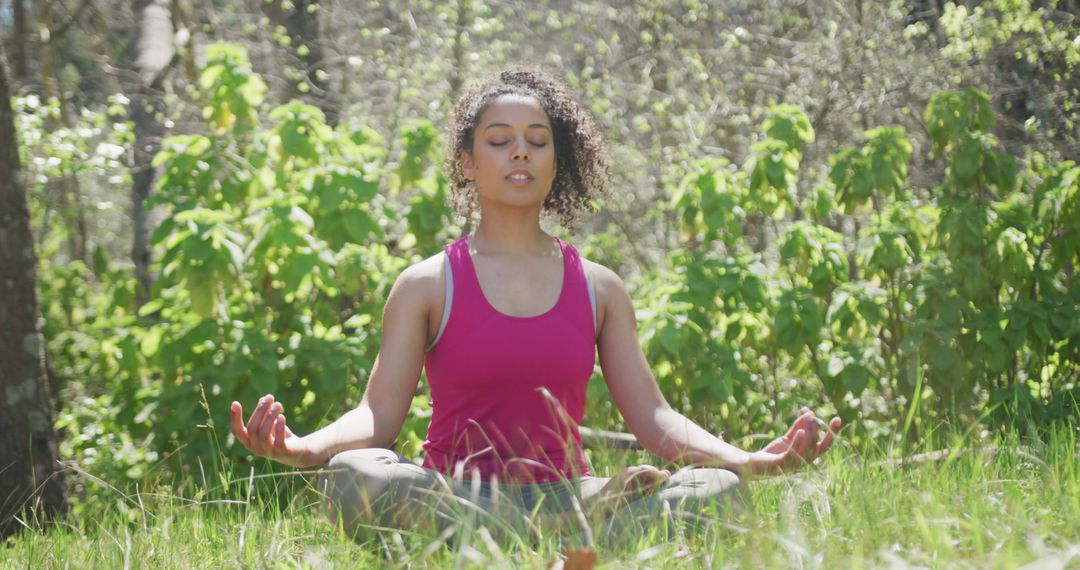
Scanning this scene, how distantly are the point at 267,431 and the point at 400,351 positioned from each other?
535 mm

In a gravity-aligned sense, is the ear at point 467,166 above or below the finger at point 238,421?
above

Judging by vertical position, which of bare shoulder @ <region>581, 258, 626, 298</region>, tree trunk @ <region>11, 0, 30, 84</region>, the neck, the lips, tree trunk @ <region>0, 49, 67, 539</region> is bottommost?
tree trunk @ <region>0, 49, 67, 539</region>

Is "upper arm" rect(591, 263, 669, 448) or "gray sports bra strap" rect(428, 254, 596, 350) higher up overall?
"gray sports bra strap" rect(428, 254, 596, 350)

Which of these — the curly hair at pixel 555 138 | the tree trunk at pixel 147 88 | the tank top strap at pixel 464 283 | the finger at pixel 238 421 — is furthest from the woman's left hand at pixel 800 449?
the tree trunk at pixel 147 88

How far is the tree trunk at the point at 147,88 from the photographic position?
8.05 meters

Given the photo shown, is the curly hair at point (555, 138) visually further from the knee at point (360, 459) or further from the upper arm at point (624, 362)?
the knee at point (360, 459)

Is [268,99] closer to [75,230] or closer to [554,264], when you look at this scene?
[75,230]

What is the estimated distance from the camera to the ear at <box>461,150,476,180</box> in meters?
3.12

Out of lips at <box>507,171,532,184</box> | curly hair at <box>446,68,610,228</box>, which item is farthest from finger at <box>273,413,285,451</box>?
curly hair at <box>446,68,610,228</box>

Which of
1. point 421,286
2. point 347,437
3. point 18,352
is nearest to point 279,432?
point 347,437

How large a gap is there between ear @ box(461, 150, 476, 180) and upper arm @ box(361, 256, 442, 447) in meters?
0.34

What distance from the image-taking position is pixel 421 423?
4645 millimetres

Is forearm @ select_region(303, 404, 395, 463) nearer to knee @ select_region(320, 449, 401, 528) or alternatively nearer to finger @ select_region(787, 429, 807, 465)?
knee @ select_region(320, 449, 401, 528)

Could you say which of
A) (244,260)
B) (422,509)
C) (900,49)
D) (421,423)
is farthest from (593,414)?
(900,49)
